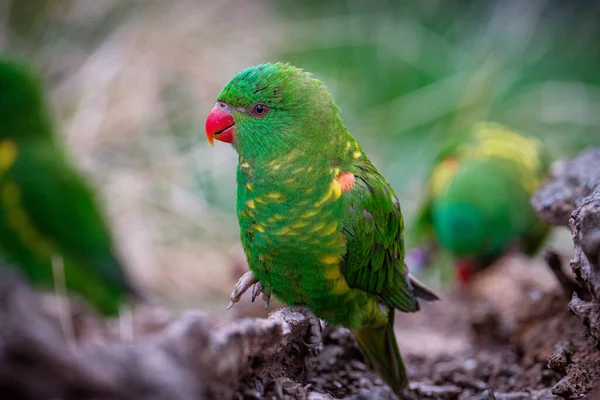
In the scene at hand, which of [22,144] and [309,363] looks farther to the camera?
[22,144]

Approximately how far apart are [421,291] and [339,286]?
0.45m

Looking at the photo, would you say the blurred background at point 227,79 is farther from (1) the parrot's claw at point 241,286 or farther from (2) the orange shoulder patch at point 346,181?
(2) the orange shoulder patch at point 346,181

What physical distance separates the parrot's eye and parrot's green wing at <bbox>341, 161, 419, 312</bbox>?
1.17ft

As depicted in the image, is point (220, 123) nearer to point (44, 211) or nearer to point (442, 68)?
point (44, 211)

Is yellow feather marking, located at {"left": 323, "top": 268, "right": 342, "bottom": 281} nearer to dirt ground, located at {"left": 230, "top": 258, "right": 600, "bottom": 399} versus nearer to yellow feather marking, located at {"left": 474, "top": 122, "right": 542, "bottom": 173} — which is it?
dirt ground, located at {"left": 230, "top": 258, "right": 600, "bottom": 399}

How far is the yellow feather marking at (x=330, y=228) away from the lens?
1955mm

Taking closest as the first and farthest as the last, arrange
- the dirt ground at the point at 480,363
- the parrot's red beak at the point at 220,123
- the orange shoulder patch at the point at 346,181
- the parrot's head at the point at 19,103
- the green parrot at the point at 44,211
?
the dirt ground at the point at 480,363, the orange shoulder patch at the point at 346,181, the parrot's red beak at the point at 220,123, the green parrot at the point at 44,211, the parrot's head at the point at 19,103

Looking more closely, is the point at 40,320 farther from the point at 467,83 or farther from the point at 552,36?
the point at 552,36

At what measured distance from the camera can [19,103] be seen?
14.6 ft

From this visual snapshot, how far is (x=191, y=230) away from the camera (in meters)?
5.64

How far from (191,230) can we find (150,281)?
630mm

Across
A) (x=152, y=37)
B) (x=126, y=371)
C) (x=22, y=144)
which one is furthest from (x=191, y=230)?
(x=126, y=371)

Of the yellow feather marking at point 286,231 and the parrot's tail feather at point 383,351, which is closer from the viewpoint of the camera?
the yellow feather marking at point 286,231

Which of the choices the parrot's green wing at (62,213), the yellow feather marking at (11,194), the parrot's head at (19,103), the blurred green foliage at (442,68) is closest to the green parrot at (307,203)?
the parrot's green wing at (62,213)
